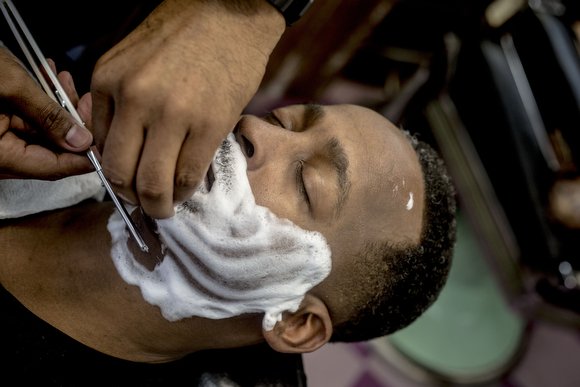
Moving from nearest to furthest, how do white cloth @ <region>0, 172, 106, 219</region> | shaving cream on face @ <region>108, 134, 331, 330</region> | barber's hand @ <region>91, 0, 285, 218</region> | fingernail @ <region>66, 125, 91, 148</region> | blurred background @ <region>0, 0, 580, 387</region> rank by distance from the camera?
barber's hand @ <region>91, 0, 285, 218</region> < fingernail @ <region>66, 125, 91, 148</region> < shaving cream on face @ <region>108, 134, 331, 330</region> < white cloth @ <region>0, 172, 106, 219</region> < blurred background @ <region>0, 0, 580, 387</region>

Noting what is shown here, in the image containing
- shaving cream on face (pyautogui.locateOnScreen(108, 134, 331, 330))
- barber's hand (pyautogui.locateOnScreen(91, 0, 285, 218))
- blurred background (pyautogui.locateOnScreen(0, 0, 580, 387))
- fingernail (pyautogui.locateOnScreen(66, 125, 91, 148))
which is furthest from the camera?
blurred background (pyautogui.locateOnScreen(0, 0, 580, 387))

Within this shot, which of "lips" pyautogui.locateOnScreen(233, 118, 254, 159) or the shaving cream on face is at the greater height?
"lips" pyautogui.locateOnScreen(233, 118, 254, 159)

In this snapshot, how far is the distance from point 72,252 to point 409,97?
2.02 m

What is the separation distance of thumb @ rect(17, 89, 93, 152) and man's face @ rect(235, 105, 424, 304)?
0.34 metres

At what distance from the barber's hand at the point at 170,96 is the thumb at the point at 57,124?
133mm

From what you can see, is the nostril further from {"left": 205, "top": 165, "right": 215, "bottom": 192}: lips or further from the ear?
the ear

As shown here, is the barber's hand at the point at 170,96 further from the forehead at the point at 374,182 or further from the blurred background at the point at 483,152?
the blurred background at the point at 483,152

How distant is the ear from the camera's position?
96cm

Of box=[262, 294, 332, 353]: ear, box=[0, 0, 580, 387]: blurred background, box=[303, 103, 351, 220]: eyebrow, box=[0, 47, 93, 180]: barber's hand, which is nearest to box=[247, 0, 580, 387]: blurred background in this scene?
box=[0, 0, 580, 387]: blurred background

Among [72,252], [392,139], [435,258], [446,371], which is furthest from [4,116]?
[446,371]

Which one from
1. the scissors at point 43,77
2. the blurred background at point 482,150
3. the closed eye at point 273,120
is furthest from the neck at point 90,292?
the blurred background at point 482,150

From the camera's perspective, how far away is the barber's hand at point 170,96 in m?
0.55

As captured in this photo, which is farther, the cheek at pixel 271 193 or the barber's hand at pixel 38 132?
the cheek at pixel 271 193

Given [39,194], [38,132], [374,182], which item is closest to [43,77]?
[38,132]
